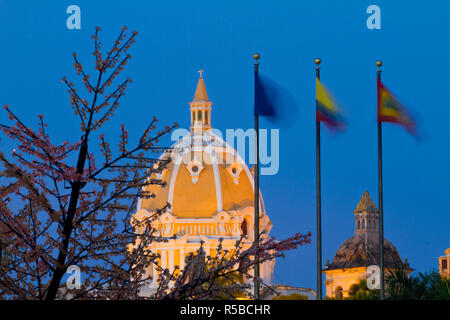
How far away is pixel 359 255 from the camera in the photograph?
8950 cm

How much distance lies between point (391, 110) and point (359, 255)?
188 ft

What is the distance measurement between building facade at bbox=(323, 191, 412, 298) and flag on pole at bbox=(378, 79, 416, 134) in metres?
50.1

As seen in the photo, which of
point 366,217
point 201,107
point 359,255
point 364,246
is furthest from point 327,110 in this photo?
point 201,107

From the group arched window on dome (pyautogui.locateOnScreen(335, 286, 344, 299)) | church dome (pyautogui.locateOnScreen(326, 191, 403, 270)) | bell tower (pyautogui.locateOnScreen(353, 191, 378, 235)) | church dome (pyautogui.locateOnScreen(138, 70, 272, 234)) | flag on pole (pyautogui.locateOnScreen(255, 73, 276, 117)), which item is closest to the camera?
flag on pole (pyautogui.locateOnScreen(255, 73, 276, 117))

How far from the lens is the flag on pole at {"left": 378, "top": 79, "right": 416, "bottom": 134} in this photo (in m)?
32.8

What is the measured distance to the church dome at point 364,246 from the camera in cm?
8831

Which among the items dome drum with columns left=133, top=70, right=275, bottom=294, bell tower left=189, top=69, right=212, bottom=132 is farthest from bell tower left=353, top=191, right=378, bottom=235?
bell tower left=189, top=69, right=212, bottom=132

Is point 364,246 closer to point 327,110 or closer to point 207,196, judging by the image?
point 207,196

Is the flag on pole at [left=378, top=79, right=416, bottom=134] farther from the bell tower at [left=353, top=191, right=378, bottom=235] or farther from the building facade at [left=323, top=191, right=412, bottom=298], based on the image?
the bell tower at [left=353, top=191, right=378, bottom=235]

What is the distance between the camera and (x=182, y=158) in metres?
94.0

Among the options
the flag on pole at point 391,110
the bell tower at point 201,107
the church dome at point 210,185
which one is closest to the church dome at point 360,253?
the church dome at point 210,185

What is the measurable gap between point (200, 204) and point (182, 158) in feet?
13.5

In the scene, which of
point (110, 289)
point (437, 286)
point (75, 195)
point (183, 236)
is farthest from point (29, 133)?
point (183, 236)

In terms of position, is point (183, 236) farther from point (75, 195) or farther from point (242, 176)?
point (75, 195)
